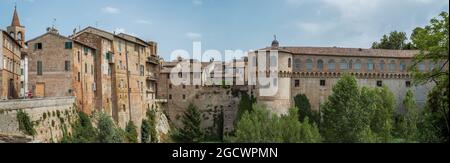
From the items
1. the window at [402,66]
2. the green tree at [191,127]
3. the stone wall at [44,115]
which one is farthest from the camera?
the window at [402,66]

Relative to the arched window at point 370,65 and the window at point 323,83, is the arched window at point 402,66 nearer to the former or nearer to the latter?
the arched window at point 370,65

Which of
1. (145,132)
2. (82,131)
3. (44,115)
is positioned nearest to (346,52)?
(145,132)

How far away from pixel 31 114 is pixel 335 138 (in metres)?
21.0

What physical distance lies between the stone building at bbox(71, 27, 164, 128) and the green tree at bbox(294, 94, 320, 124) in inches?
642

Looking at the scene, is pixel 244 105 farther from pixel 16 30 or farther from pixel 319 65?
pixel 16 30

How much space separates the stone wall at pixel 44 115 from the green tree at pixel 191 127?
16132 millimetres

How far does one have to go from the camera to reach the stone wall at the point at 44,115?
26281 millimetres

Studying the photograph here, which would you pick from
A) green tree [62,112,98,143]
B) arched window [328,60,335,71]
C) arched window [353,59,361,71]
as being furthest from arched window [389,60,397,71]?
green tree [62,112,98,143]

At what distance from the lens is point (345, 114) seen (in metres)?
35.5

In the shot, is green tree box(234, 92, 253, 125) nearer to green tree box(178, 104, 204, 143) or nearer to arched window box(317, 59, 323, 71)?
green tree box(178, 104, 204, 143)

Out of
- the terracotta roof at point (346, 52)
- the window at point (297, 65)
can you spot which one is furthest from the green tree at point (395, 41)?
the window at point (297, 65)

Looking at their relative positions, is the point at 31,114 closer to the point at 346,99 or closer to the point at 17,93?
the point at 17,93

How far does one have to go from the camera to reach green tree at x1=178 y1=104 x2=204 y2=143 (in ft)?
166
